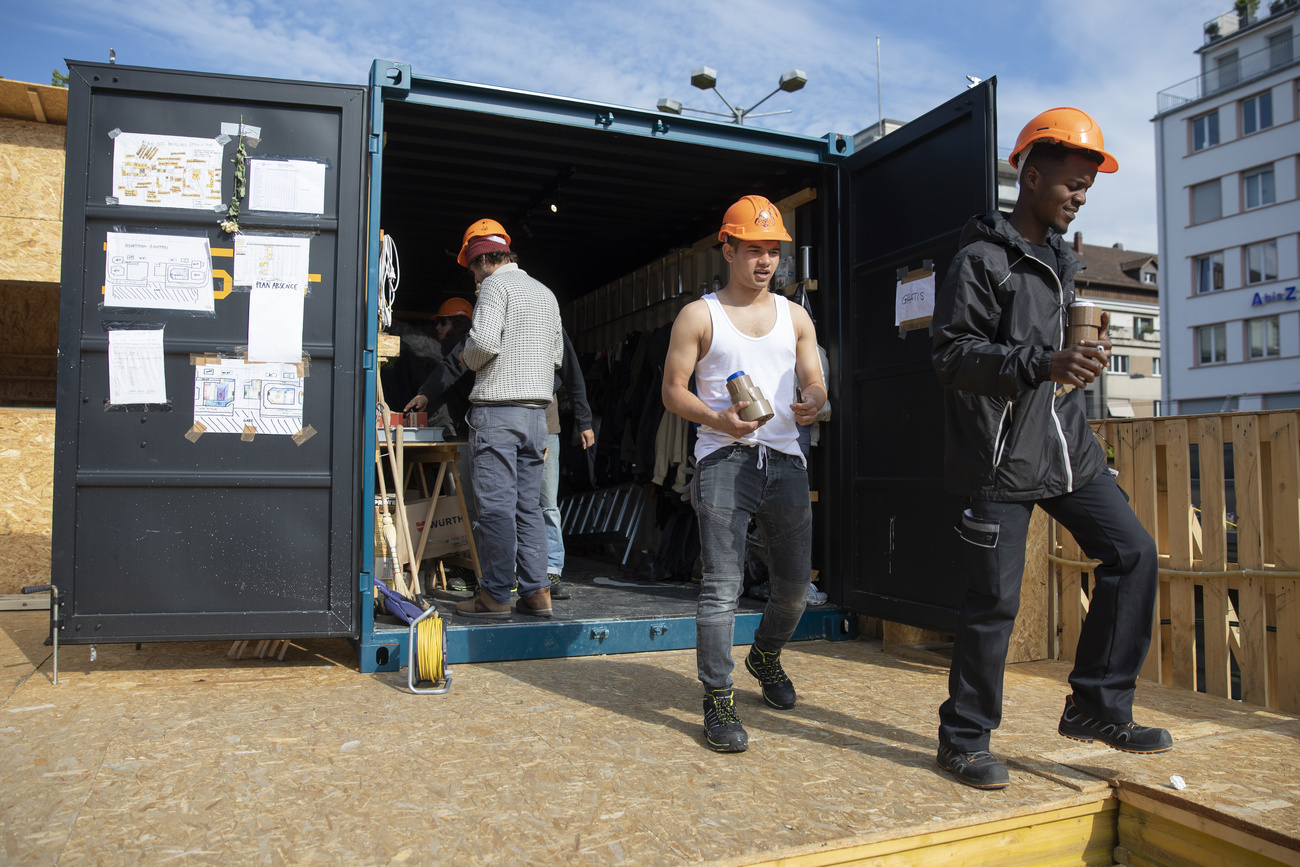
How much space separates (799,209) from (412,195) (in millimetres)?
3199

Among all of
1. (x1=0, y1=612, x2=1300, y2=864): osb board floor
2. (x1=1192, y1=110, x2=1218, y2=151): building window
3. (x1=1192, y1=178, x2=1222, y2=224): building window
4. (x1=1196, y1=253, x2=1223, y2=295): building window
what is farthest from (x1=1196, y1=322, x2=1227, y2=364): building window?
(x1=0, y1=612, x2=1300, y2=864): osb board floor

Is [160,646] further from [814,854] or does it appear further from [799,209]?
[799,209]

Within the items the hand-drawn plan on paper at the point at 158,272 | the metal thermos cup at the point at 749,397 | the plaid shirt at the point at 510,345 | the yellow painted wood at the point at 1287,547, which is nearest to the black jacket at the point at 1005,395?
the metal thermos cup at the point at 749,397

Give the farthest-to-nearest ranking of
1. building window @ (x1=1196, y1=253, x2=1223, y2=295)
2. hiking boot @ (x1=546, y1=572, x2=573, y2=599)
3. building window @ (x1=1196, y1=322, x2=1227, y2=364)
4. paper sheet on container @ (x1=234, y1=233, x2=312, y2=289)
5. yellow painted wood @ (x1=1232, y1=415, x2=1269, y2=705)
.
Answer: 1. building window @ (x1=1196, y1=253, x2=1223, y2=295)
2. building window @ (x1=1196, y1=322, x2=1227, y2=364)
3. hiking boot @ (x1=546, y1=572, x2=573, y2=599)
4. yellow painted wood @ (x1=1232, y1=415, x2=1269, y2=705)
5. paper sheet on container @ (x1=234, y1=233, x2=312, y2=289)

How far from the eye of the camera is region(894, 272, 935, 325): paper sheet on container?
4.73 meters

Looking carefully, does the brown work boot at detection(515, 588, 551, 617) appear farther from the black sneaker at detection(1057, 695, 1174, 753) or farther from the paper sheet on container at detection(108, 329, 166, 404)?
the black sneaker at detection(1057, 695, 1174, 753)

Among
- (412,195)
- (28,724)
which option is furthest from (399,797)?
(412,195)

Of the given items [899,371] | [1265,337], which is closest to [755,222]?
[899,371]

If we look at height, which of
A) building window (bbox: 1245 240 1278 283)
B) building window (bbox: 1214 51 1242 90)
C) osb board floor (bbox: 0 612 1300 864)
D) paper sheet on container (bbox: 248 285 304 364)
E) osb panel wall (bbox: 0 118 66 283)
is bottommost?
osb board floor (bbox: 0 612 1300 864)

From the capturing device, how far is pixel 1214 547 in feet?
14.8

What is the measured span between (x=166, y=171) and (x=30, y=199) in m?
3.13

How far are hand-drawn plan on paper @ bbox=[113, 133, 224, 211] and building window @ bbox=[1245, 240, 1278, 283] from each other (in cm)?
4370

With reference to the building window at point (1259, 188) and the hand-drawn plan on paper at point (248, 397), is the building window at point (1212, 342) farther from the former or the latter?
the hand-drawn plan on paper at point (248, 397)

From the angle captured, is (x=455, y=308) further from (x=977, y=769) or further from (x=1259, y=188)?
(x=1259, y=188)
